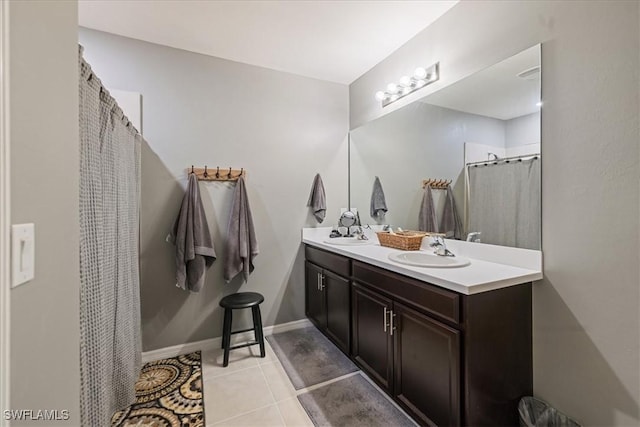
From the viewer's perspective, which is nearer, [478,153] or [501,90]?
[501,90]

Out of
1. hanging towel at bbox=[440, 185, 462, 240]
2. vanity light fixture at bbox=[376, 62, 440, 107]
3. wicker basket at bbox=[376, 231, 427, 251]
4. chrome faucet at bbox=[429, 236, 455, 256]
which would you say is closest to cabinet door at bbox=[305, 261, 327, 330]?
wicker basket at bbox=[376, 231, 427, 251]

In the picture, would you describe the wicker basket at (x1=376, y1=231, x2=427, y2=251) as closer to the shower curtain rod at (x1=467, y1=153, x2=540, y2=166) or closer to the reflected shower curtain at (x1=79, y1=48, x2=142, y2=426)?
the shower curtain rod at (x1=467, y1=153, x2=540, y2=166)

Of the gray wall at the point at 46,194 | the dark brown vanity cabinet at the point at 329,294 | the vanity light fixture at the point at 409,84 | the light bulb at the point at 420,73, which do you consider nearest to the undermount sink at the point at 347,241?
the dark brown vanity cabinet at the point at 329,294

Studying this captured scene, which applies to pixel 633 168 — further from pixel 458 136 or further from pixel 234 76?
pixel 234 76

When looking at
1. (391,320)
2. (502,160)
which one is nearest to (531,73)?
(502,160)

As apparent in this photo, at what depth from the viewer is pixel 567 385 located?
4.52 ft

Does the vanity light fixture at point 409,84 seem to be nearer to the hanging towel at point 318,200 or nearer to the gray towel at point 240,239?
the hanging towel at point 318,200

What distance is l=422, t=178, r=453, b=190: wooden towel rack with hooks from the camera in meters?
2.01

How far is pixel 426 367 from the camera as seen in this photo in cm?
145

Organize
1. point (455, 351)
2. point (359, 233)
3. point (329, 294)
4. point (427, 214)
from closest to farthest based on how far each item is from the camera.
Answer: point (455, 351) < point (427, 214) < point (329, 294) < point (359, 233)

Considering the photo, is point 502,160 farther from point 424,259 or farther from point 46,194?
point 46,194

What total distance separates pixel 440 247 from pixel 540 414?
101 centimetres

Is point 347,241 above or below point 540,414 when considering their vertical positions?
above

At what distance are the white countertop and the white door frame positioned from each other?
1.42 metres
